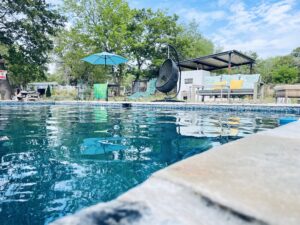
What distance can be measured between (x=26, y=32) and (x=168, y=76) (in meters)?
11.7

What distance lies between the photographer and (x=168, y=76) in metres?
8.88

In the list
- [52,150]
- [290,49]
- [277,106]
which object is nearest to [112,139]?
[52,150]

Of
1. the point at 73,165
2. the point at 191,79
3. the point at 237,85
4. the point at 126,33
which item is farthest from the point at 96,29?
the point at 73,165

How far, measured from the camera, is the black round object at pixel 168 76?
8.41 metres

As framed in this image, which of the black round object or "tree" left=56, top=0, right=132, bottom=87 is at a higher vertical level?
"tree" left=56, top=0, right=132, bottom=87

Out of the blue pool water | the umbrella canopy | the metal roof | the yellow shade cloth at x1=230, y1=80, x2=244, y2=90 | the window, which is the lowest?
the blue pool water

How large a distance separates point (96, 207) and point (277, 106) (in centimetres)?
769

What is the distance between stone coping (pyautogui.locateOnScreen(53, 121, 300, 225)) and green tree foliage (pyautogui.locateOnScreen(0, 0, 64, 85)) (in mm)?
17079

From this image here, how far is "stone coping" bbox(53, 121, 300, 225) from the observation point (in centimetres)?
53

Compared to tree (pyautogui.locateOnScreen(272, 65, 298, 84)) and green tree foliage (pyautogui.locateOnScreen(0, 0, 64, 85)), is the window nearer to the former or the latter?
green tree foliage (pyautogui.locateOnScreen(0, 0, 64, 85))

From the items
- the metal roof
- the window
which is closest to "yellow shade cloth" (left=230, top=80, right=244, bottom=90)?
the metal roof

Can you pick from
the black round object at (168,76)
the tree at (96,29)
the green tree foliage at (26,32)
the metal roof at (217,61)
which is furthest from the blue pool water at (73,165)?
the tree at (96,29)

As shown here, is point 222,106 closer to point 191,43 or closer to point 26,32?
point 26,32

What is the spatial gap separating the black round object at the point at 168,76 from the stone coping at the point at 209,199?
774 centimetres
